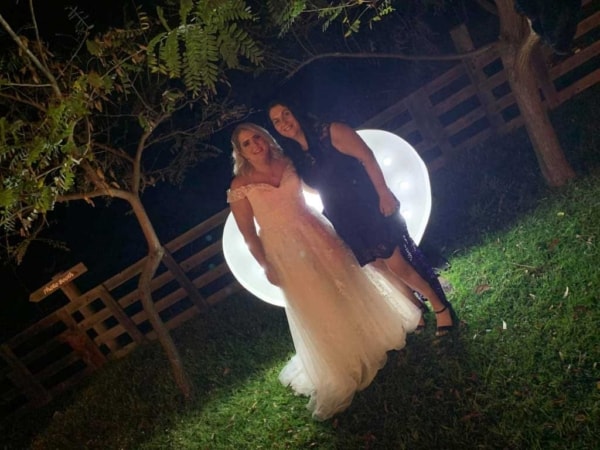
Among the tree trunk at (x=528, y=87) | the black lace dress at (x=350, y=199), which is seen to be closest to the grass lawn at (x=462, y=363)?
the tree trunk at (x=528, y=87)

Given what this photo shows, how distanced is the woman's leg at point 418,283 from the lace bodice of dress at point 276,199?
0.95 m

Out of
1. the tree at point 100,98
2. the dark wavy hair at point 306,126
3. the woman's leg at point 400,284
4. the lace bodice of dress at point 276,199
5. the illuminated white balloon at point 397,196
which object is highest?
the tree at point 100,98

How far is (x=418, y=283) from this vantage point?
4.17 m

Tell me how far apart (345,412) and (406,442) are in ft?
2.39

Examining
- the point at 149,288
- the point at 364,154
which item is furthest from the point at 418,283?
the point at 149,288

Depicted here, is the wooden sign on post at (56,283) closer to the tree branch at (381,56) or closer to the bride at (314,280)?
the bride at (314,280)

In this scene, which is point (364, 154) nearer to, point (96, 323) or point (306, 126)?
point (306, 126)

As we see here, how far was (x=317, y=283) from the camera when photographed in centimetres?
413

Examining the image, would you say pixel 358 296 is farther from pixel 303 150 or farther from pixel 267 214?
A: pixel 303 150

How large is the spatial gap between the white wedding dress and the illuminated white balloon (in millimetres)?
388

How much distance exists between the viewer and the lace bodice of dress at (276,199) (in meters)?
3.92

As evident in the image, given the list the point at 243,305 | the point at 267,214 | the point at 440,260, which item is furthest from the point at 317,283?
the point at 243,305

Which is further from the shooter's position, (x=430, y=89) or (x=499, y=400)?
(x=430, y=89)

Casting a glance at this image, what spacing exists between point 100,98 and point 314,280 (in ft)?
9.71
